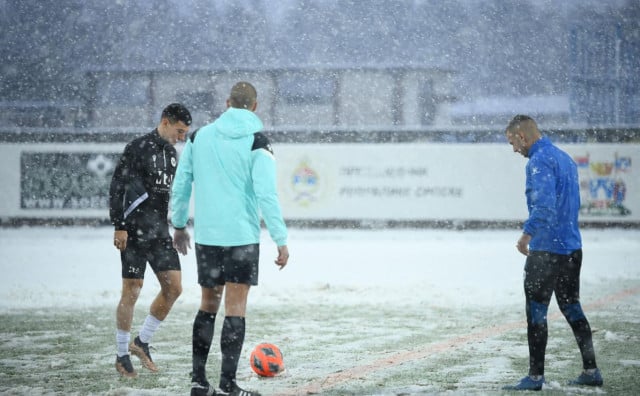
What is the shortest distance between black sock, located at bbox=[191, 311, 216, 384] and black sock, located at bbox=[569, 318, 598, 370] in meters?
2.40

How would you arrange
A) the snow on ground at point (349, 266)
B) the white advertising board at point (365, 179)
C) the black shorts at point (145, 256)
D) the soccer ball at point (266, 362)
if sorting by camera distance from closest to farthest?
the soccer ball at point (266, 362) → the black shorts at point (145, 256) → the snow on ground at point (349, 266) → the white advertising board at point (365, 179)

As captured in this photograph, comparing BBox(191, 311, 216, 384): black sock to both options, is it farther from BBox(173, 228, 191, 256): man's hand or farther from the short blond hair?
the short blond hair

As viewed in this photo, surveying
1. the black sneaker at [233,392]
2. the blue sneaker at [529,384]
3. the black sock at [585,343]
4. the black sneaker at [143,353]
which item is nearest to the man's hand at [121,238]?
the black sneaker at [143,353]

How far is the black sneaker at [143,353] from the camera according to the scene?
228 inches

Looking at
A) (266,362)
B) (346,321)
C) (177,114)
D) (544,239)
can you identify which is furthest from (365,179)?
(544,239)

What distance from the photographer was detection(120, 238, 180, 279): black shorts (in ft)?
18.9

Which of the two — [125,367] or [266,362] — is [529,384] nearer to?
[266,362]

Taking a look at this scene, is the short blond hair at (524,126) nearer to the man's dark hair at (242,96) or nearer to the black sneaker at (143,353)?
the man's dark hair at (242,96)

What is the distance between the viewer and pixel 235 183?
4.73 metres

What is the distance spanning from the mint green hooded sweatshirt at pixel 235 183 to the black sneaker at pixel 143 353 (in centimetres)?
148

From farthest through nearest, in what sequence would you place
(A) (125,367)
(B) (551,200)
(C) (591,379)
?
(A) (125,367), (C) (591,379), (B) (551,200)

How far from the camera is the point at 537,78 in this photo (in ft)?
120

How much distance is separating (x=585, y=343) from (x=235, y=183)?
254cm

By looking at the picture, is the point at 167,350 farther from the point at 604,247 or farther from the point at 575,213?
the point at 604,247
